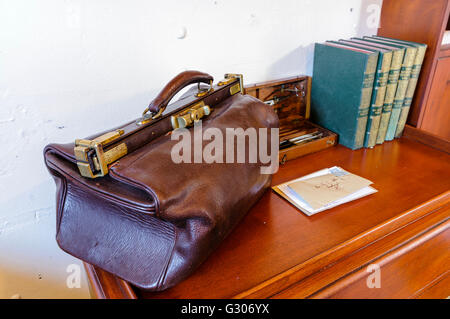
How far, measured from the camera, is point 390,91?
1.02m

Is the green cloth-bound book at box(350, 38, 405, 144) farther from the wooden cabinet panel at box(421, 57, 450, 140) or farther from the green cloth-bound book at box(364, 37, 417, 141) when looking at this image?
the wooden cabinet panel at box(421, 57, 450, 140)

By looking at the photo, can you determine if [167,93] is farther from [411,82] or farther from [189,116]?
[411,82]

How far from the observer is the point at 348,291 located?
650 mm

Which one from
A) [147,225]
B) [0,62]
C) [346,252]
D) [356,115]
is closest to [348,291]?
[346,252]

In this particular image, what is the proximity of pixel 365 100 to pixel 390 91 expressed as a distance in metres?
0.10

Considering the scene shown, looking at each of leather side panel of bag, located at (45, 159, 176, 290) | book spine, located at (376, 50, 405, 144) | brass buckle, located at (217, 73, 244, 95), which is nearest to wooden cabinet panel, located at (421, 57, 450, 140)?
book spine, located at (376, 50, 405, 144)

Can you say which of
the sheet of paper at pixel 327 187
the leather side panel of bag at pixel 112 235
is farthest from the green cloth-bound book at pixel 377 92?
the leather side panel of bag at pixel 112 235

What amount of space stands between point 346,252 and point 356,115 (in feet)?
1.62

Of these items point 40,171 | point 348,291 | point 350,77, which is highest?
point 350,77

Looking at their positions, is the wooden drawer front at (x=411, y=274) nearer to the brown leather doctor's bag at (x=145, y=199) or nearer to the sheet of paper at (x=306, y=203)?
the sheet of paper at (x=306, y=203)

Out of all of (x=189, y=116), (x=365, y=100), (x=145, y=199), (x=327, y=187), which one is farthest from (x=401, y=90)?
(x=145, y=199)

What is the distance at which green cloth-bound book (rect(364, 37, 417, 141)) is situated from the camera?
3.27 ft

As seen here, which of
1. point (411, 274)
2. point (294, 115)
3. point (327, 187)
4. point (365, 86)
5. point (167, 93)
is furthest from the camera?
point (294, 115)

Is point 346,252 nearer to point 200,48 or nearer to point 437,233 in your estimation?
point 437,233
